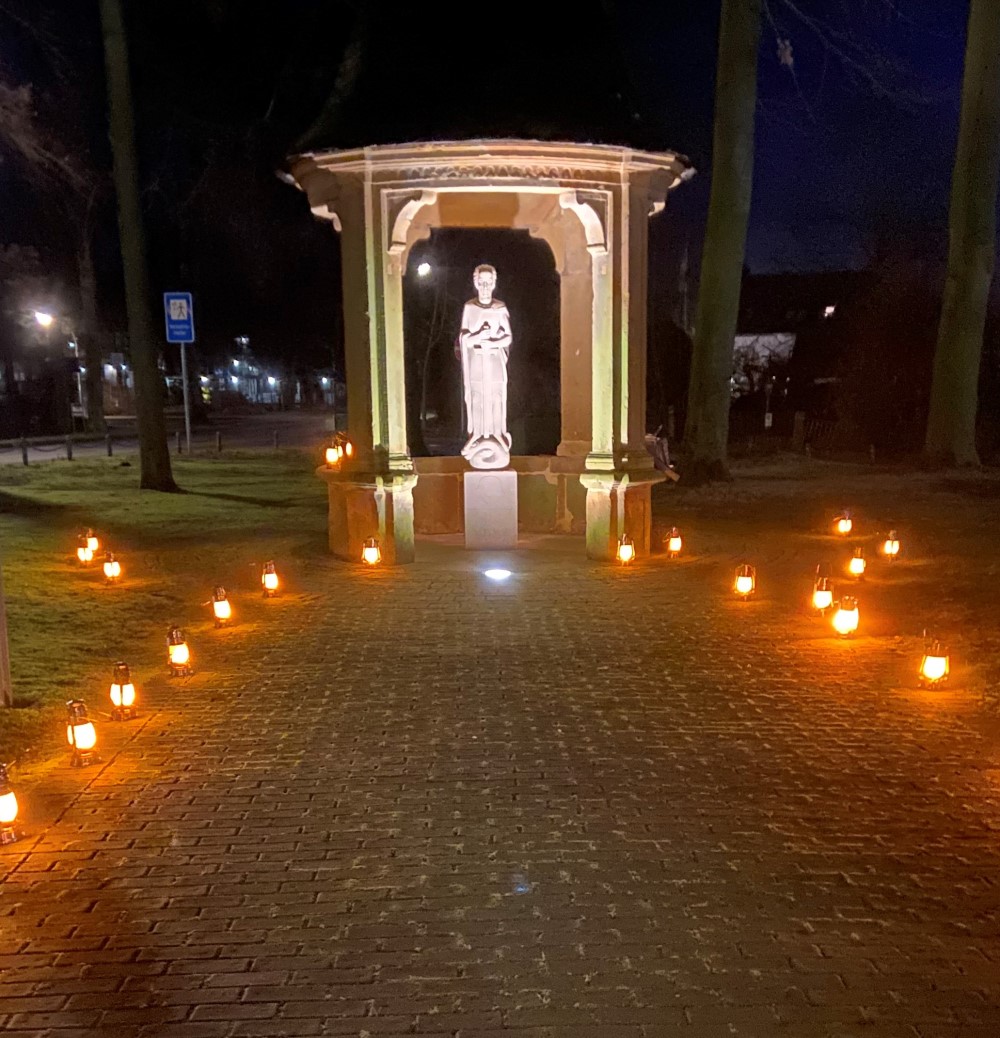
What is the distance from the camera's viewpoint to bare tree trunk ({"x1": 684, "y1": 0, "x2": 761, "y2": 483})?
19.0 metres

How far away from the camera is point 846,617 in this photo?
8.77 meters

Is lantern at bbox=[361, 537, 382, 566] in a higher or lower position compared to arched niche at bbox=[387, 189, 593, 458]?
lower

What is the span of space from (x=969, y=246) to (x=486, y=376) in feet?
45.8

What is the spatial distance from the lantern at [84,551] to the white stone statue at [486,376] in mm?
4848

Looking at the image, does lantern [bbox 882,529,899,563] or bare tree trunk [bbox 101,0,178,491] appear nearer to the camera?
lantern [bbox 882,529,899,563]

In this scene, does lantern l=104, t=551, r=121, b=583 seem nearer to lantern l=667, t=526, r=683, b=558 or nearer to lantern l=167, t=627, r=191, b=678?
lantern l=167, t=627, r=191, b=678

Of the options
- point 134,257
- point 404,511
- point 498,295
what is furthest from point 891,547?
point 498,295

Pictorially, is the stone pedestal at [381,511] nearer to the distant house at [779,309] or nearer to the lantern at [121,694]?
the lantern at [121,694]

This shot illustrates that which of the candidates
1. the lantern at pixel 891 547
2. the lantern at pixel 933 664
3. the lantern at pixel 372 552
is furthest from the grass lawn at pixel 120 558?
the lantern at pixel 891 547

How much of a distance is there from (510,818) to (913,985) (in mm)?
Result: 2106

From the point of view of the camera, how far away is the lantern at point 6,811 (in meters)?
4.96

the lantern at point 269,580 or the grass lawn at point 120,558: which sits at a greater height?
the lantern at point 269,580

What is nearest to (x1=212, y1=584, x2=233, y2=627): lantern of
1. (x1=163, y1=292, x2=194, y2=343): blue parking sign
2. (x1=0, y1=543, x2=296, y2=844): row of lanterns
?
(x1=0, y1=543, x2=296, y2=844): row of lanterns

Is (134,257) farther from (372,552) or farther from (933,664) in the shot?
(933,664)
